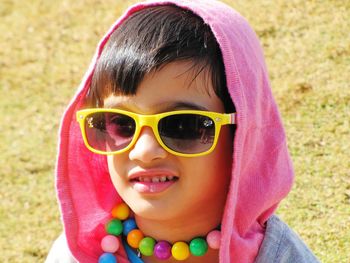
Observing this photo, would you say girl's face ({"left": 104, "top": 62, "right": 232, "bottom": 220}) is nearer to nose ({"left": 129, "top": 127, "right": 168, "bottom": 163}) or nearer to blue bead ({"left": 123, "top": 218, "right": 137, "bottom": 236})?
nose ({"left": 129, "top": 127, "right": 168, "bottom": 163})

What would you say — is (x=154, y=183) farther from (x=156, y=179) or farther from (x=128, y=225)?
(x=128, y=225)

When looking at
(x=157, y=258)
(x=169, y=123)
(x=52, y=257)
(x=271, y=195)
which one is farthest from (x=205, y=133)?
(x=52, y=257)

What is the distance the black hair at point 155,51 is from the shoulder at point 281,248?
510 millimetres

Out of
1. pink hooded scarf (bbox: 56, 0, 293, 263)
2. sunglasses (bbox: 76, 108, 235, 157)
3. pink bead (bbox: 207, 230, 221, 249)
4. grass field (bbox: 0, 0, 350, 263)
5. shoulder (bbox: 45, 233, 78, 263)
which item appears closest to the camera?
sunglasses (bbox: 76, 108, 235, 157)

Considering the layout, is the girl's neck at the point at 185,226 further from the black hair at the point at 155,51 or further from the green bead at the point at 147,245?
the black hair at the point at 155,51

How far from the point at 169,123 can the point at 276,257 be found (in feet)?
2.19

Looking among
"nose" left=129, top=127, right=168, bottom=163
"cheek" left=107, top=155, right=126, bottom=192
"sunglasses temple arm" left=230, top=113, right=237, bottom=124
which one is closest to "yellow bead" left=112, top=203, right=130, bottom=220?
"cheek" left=107, top=155, right=126, bottom=192

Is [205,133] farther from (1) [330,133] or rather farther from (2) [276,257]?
(1) [330,133]

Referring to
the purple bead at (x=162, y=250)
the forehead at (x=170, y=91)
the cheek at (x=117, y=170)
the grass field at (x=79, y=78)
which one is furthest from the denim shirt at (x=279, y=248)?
the grass field at (x=79, y=78)

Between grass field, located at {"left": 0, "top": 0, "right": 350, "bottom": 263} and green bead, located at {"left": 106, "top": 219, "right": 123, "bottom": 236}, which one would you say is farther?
grass field, located at {"left": 0, "top": 0, "right": 350, "bottom": 263}

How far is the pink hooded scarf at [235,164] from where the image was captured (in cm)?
232

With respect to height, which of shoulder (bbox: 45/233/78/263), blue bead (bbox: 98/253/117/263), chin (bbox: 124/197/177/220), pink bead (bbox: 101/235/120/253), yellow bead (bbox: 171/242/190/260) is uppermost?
chin (bbox: 124/197/177/220)

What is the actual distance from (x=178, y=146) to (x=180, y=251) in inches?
16.8

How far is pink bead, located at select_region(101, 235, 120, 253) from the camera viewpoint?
2619mm
